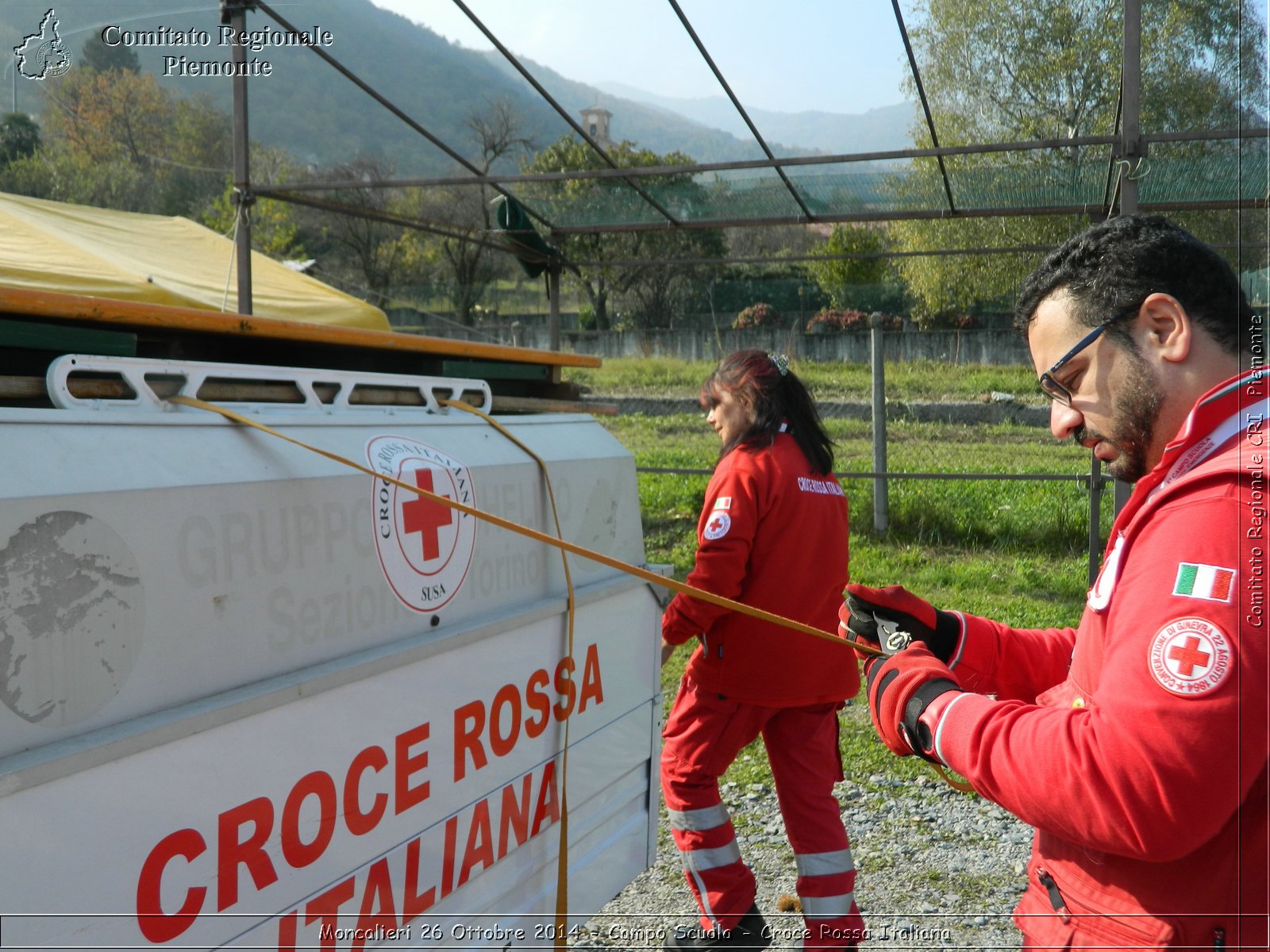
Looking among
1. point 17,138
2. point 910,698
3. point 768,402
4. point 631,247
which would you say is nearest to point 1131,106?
point 768,402

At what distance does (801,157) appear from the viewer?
601 centimetres

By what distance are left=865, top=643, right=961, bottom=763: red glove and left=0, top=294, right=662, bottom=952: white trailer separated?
33.0 inches

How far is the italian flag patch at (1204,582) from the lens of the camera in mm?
1160

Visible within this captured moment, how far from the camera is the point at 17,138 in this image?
87.0 ft

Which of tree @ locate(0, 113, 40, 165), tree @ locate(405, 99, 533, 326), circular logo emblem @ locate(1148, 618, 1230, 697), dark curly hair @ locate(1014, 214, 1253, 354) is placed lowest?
circular logo emblem @ locate(1148, 618, 1230, 697)

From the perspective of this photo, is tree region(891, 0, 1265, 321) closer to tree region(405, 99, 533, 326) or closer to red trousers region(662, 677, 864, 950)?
tree region(405, 99, 533, 326)

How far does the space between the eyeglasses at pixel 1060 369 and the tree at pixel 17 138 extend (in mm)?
30073

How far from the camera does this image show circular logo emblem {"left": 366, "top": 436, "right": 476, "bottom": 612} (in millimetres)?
1809

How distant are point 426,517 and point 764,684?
1.41m

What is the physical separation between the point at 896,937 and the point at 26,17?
30.9 meters

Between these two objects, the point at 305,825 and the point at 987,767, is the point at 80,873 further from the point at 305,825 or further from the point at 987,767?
the point at 987,767

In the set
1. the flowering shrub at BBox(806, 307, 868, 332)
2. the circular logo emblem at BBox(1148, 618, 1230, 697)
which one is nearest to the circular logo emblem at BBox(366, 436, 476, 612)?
the circular logo emblem at BBox(1148, 618, 1230, 697)

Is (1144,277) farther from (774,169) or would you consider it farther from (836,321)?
(836,321)

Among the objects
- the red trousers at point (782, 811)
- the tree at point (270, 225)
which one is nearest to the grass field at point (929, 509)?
the red trousers at point (782, 811)
